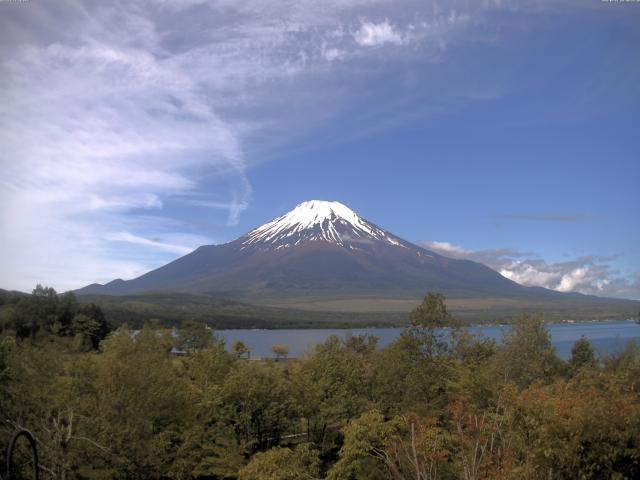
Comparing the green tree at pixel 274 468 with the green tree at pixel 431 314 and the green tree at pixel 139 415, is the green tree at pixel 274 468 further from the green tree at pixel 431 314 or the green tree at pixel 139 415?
the green tree at pixel 431 314

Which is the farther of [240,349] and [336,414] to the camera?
[240,349]

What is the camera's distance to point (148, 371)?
20.5 metres

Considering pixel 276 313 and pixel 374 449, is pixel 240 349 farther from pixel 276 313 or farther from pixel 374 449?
pixel 276 313

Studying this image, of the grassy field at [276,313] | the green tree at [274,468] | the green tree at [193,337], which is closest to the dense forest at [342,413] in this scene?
the green tree at [274,468]

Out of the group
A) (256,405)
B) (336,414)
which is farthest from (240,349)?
(256,405)

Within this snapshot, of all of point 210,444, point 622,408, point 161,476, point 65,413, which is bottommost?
point 161,476

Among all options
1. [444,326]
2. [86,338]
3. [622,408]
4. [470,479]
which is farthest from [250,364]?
[86,338]

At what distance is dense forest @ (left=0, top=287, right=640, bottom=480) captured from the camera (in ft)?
33.7

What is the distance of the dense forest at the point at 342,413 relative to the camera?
33.7 feet

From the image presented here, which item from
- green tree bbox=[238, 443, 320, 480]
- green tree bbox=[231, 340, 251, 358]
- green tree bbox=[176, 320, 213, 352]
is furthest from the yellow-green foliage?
green tree bbox=[176, 320, 213, 352]

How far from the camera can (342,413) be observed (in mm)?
23828

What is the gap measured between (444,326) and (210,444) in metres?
10.7

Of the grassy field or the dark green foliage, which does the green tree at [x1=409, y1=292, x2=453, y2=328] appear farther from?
the grassy field

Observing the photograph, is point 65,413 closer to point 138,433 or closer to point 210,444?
point 138,433
